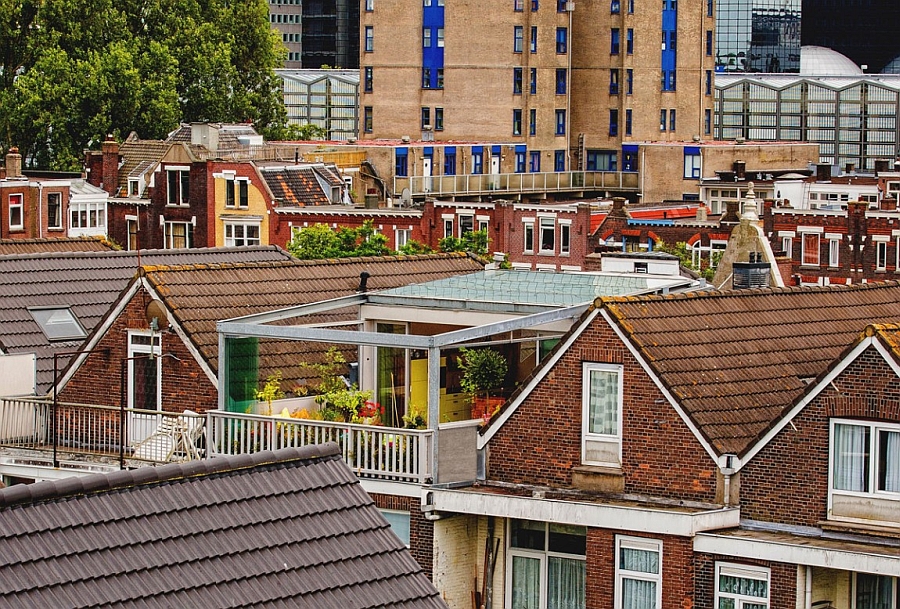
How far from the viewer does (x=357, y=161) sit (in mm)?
129625

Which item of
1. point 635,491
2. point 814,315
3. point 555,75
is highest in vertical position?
point 555,75

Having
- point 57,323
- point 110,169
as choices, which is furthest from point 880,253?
point 57,323

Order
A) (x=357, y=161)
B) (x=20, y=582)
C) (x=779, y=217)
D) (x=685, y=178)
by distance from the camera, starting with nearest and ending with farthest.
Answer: (x=20, y=582) < (x=779, y=217) < (x=357, y=161) < (x=685, y=178)

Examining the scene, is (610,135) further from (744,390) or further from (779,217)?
(744,390)

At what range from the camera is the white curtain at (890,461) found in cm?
2577

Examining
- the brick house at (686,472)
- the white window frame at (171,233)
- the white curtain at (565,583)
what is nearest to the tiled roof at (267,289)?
the brick house at (686,472)

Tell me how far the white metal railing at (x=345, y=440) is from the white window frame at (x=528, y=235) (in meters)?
72.2

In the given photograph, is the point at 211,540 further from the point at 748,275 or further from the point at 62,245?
the point at 62,245

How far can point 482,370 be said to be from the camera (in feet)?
102

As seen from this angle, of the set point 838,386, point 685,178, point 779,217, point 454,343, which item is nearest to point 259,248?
point 454,343

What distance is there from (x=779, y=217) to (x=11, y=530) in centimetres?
9130

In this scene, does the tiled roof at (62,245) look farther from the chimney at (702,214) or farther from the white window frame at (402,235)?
the chimney at (702,214)

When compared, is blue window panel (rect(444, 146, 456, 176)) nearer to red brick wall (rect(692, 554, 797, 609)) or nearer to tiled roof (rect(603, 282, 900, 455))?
tiled roof (rect(603, 282, 900, 455))

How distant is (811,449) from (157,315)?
36.8ft
